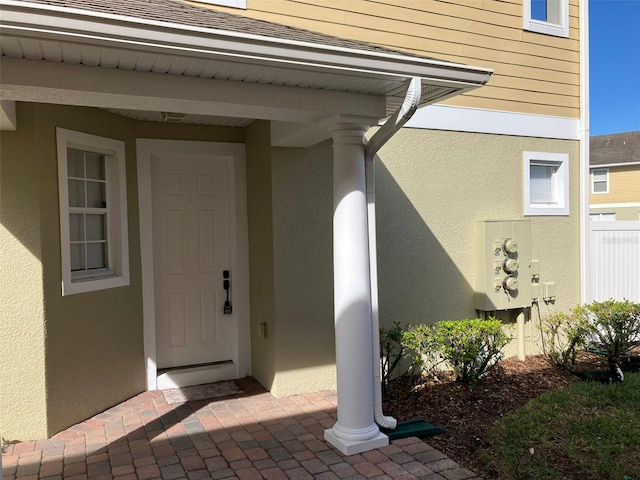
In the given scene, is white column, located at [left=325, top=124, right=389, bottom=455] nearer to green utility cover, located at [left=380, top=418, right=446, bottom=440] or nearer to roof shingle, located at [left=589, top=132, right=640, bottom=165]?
green utility cover, located at [left=380, top=418, right=446, bottom=440]

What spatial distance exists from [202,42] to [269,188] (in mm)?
2325

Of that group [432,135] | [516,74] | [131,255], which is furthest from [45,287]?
[516,74]

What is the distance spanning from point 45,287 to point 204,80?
7.38ft

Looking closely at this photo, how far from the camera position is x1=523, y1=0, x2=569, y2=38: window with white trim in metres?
6.77

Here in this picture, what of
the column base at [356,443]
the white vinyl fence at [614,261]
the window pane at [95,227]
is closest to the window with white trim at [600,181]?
the white vinyl fence at [614,261]

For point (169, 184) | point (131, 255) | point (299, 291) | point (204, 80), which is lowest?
point (299, 291)

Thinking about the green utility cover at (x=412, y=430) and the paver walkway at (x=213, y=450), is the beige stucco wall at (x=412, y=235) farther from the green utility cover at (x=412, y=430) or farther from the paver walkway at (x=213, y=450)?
the green utility cover at (x=412, y=430)

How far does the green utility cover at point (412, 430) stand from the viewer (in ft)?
13.7

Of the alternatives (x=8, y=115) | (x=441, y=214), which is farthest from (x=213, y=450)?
(x=441, y=214)

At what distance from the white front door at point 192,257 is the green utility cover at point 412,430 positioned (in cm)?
223

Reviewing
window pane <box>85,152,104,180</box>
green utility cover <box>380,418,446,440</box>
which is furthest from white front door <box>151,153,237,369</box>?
green utility cover <box>380,418,446,440</box>

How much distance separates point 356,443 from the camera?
3.89 metres

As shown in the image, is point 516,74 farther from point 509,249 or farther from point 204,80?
point 204,80

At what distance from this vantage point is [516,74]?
6676mm
